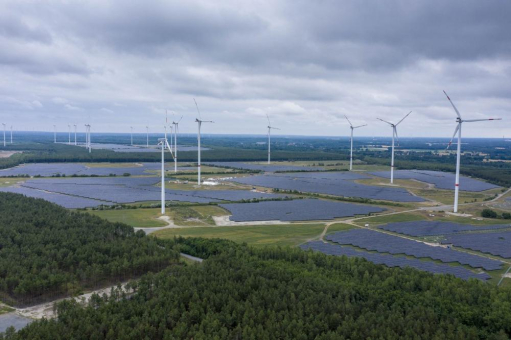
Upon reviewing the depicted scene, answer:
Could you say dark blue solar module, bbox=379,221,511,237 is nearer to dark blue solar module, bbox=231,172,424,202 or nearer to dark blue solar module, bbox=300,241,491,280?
dark blue solar module, bbox=300,241,491,280

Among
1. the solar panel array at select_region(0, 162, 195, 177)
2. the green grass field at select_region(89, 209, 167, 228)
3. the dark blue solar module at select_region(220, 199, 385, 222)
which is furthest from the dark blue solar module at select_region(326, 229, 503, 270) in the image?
the solar panel array at select_region(0, 162, 195, 177)

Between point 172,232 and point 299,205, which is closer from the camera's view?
point 172,232

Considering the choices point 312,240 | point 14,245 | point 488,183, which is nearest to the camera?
point 14,245

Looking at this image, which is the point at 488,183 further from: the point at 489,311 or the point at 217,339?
the point at 217,339

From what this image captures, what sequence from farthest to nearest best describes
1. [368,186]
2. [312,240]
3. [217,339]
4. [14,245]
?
[368,186] → [312,240] → [14,245] → [217,339]

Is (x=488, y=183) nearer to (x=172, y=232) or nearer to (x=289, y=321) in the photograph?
(x=172, y=232)

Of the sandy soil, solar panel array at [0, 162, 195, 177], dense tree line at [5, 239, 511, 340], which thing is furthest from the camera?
solar panel array at [0, 162, 195, 177]

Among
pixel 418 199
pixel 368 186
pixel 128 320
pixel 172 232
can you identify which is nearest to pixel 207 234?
pixel 172 232
